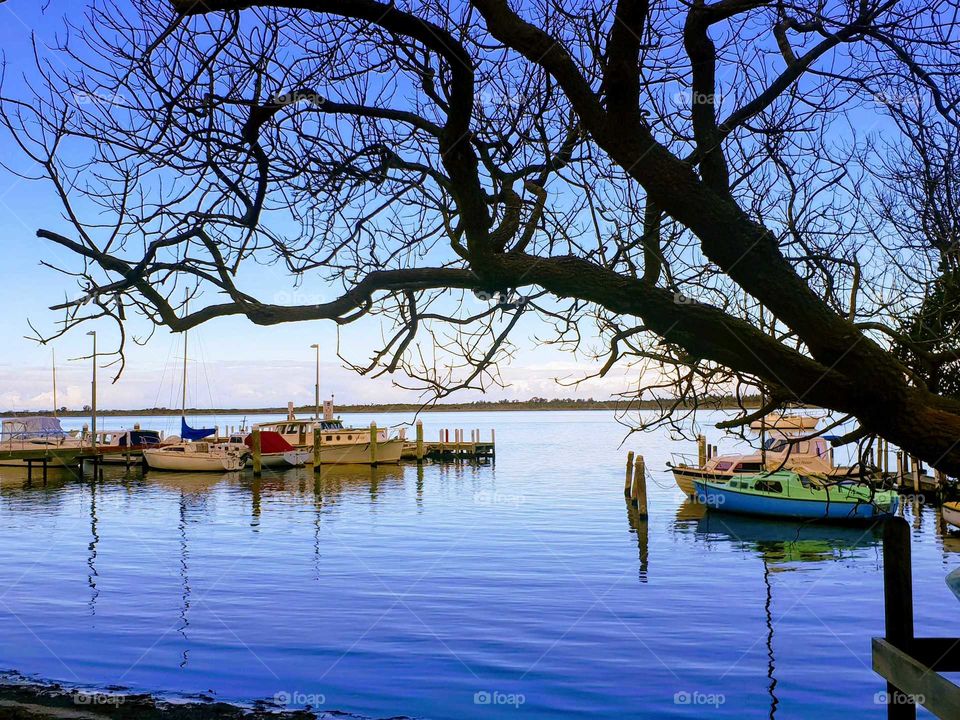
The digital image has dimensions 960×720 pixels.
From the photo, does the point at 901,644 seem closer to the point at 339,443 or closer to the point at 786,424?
the point at 786,424

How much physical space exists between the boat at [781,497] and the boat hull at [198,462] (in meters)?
32.8

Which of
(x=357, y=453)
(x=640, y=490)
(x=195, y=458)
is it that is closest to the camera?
(x=640, y=490)

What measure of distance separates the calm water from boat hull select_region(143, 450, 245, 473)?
19447 mm

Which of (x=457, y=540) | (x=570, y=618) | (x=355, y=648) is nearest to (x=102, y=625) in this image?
(x=355, y=648)

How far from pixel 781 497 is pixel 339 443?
3390 centimetres

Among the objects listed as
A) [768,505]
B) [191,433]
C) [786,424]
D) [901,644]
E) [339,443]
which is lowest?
[768,505]

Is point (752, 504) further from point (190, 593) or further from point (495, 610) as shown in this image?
point (190, 593)

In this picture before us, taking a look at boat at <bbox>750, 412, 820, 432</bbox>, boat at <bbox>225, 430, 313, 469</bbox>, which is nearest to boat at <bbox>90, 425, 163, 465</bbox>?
boat at <bbox>225, 430, 313, 469</bbox>

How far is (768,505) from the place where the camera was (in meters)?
30.6

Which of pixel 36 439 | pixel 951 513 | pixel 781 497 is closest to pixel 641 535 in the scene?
pixel 781 497

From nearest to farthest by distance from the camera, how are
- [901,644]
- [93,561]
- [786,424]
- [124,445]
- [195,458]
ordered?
[901,644], [93,561], [786,424], [195,458], [124,445]

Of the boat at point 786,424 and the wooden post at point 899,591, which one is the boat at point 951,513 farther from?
the wooden post at point 899,591

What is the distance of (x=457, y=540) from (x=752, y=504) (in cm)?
1169

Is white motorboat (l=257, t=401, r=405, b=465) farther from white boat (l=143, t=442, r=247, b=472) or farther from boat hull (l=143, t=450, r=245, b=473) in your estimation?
boat hull (l=143, t=450, r=245, b=473)
